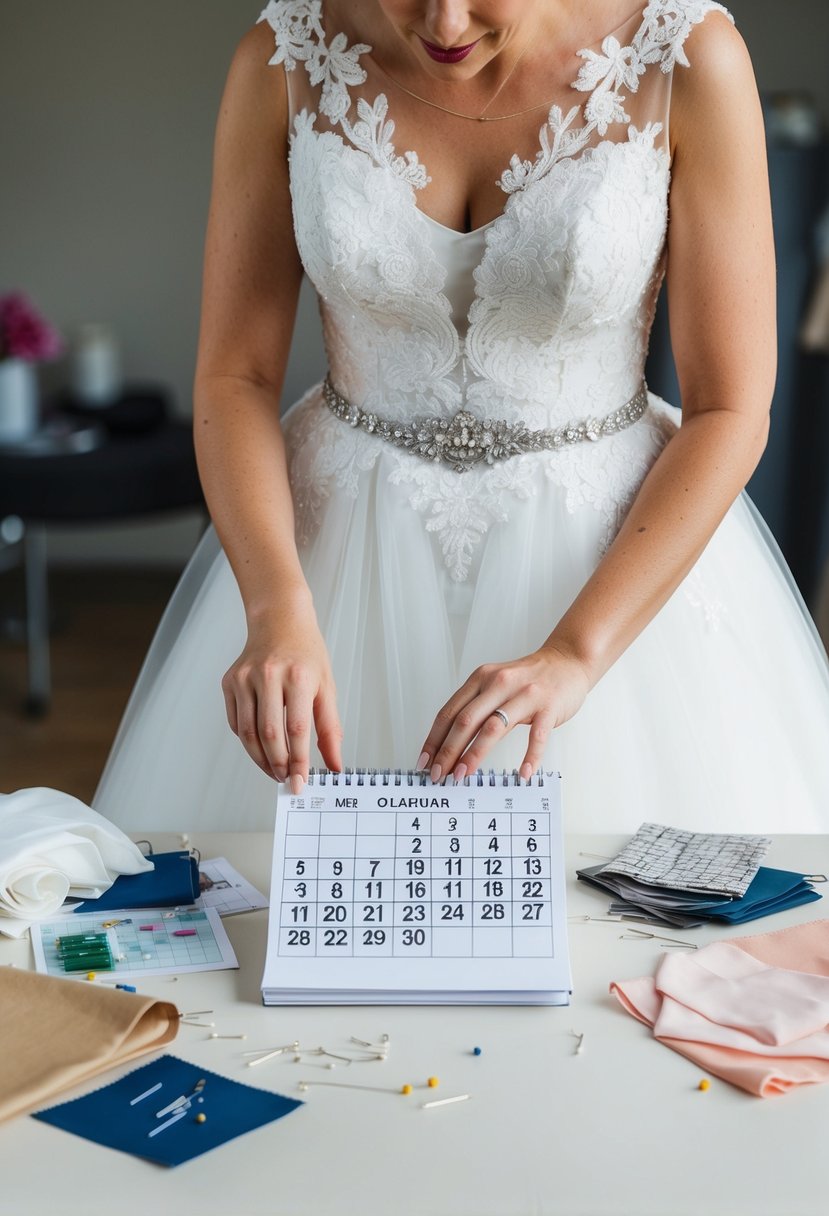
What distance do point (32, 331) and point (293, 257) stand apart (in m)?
2.74

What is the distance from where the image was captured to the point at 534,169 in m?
1.49

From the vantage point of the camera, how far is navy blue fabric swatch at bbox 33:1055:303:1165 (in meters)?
0.86

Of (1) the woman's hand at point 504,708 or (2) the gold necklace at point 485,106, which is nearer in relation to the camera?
(1) the woman's hand at point 504,708

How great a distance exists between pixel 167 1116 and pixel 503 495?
0.87 m

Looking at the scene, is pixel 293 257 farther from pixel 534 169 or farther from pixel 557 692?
pixel 557 692

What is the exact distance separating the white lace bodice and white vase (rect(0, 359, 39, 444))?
2652mm

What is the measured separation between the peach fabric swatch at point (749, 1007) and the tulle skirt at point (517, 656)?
389 mm

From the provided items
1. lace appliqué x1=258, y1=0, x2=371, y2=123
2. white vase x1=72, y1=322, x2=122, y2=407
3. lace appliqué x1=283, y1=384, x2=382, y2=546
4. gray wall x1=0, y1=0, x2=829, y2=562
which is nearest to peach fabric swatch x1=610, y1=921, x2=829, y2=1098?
lace appliqué x1=283, y1=384, x2=382, y2=546

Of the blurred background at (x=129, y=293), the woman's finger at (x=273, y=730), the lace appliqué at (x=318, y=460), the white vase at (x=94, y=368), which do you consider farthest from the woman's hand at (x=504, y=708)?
the white vase at (x=94, y=368)

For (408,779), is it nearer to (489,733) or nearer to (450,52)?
(489,733)

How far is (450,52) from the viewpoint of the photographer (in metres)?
1.29

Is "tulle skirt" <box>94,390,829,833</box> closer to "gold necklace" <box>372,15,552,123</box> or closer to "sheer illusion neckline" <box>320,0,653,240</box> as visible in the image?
"sheer illusion neckline" <box>320,0,653,240</box>

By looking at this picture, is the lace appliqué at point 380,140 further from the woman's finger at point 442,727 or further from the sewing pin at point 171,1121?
the sewing pin at point 171,1121

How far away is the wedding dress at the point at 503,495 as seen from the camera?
1.49 metres
